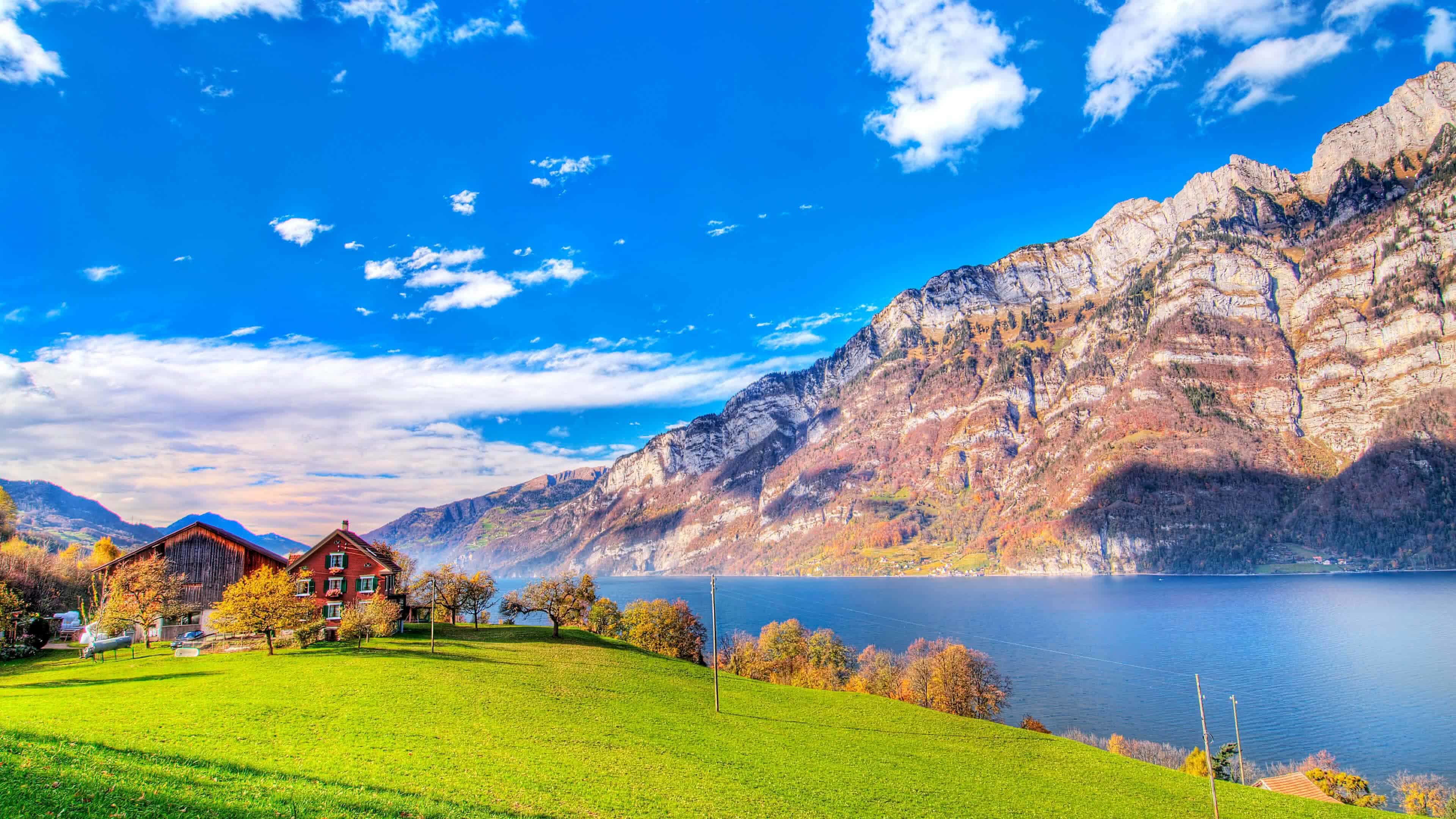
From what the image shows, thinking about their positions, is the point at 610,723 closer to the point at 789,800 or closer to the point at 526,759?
the point at 526,759

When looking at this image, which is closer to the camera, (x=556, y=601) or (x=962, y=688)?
(x=556, y=601)

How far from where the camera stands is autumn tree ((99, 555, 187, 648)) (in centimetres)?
4881

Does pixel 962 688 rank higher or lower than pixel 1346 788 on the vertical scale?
higher

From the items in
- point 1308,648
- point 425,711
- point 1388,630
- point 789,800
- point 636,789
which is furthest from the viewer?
point 1388,630

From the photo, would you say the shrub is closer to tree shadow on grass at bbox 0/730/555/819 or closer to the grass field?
the grass field

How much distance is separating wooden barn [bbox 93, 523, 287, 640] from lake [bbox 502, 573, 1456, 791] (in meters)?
48.0

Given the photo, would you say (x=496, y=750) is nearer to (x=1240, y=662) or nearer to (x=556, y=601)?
(x=556, y=601)

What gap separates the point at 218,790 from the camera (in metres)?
16.0

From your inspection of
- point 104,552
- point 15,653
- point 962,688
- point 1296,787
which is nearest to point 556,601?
point 15,653

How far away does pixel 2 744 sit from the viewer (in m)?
16.3

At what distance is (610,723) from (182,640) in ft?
133

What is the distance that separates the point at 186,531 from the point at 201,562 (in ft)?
10.4

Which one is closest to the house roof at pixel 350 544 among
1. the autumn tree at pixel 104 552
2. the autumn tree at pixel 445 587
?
the autumn tree at pixel 445 587

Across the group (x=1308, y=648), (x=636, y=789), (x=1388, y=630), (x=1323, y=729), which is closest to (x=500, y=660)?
(x=636, y=789)
